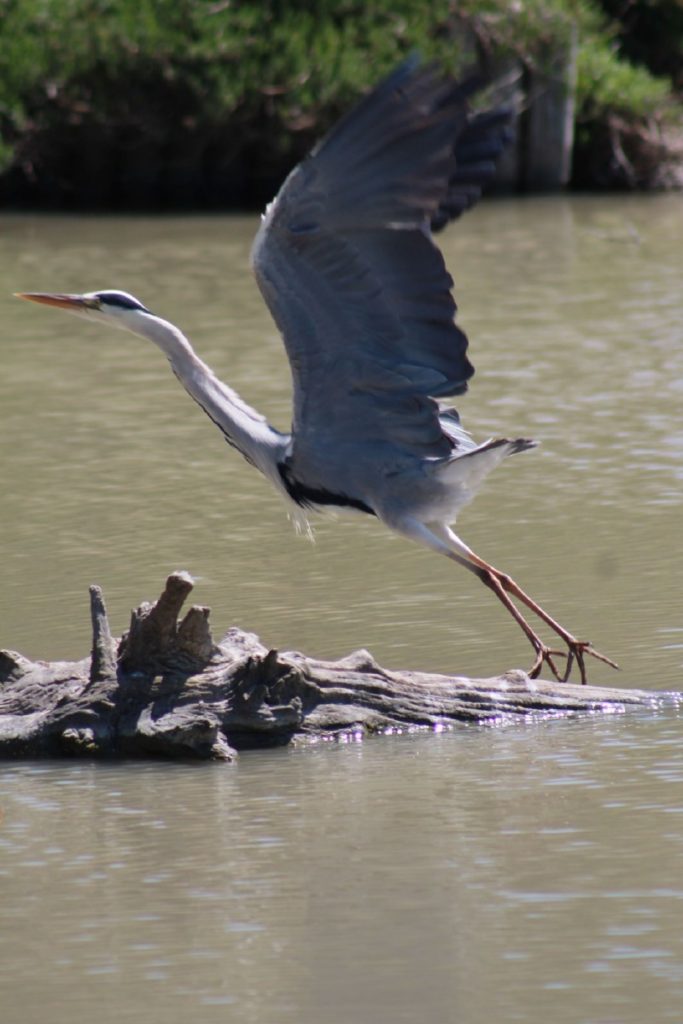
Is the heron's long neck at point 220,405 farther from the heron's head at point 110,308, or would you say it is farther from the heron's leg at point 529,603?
the heron's leg at point 529,603

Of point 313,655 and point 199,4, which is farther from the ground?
point 199,4

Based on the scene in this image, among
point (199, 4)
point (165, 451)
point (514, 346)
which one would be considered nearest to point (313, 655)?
point (165, 451)

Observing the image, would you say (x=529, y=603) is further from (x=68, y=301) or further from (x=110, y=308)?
(x=68, y=301)

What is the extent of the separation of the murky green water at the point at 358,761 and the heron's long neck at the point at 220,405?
25.4 inches

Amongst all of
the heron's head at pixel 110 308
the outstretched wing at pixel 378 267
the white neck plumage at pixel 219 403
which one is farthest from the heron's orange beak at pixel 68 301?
the outstretched wing at pixel 378 267

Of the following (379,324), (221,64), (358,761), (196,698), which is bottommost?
(358,761)

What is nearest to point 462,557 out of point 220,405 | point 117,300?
point 220,405

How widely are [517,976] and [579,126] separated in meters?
19.1

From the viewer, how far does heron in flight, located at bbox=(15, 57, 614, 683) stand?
5969mm

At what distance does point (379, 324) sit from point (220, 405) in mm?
650

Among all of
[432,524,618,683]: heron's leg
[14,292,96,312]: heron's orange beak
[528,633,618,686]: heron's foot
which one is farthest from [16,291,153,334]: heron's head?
[528,633,618,686]: heron's foot

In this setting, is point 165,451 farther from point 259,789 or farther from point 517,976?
point 517,976

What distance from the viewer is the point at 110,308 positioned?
21.6 ft

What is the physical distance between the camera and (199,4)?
20.8 metres
